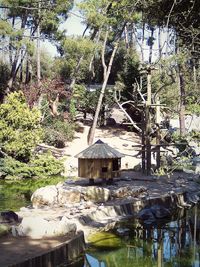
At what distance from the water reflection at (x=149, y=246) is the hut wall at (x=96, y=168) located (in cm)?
254

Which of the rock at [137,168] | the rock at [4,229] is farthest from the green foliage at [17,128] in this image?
the rock at [4,229]

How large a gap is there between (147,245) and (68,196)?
3099 millimetres

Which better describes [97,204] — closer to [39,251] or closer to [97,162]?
[97,162]

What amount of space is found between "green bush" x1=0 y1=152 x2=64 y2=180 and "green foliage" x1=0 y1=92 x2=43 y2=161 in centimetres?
48

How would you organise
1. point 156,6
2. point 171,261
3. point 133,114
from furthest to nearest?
point 133,114
point 171,261
point 156,6

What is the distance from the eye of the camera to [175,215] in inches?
431

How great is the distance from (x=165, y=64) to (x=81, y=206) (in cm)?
604

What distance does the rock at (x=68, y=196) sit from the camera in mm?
11016

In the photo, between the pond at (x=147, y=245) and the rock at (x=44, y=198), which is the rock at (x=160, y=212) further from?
the rock at (x=44, y=198)

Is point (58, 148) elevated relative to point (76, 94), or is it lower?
lower

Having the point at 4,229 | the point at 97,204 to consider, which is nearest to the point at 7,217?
the point at 4,229

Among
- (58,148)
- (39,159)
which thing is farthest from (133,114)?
(39,159)

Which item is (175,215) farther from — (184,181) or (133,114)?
(133,114)

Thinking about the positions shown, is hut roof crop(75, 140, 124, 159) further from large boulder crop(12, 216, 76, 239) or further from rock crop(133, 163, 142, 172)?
large boulder crop(12, 216, 76, 239)
